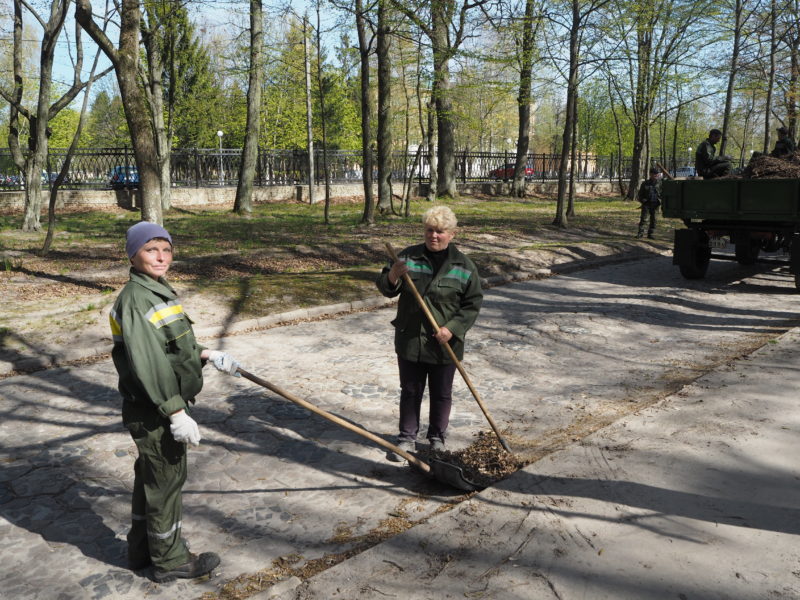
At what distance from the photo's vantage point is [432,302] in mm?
4090

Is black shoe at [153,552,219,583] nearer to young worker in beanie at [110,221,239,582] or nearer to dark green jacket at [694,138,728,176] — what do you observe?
young worker in beanie at [110,221,239,582]

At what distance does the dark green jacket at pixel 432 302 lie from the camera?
13.3ft

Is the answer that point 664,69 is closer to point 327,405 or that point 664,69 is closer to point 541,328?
point 541,328

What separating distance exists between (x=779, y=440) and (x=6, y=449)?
5168 millimetres

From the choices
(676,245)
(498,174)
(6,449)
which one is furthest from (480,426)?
(498,174)

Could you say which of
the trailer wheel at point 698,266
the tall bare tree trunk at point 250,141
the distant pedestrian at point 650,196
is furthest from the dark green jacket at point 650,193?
the tall bare tree trunk at point 250,141

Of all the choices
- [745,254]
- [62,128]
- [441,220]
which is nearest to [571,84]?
[745,254]

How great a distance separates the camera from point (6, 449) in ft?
14.7

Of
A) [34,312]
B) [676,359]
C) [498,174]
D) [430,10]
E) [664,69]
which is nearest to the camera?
[676,359]

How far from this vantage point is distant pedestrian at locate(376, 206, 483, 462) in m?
4.01

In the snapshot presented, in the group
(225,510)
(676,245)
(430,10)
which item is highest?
(430,10)

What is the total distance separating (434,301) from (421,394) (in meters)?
0.65

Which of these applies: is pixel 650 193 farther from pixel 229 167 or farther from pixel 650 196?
pixel 229 167

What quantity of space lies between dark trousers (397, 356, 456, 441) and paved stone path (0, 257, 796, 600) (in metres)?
0.31
